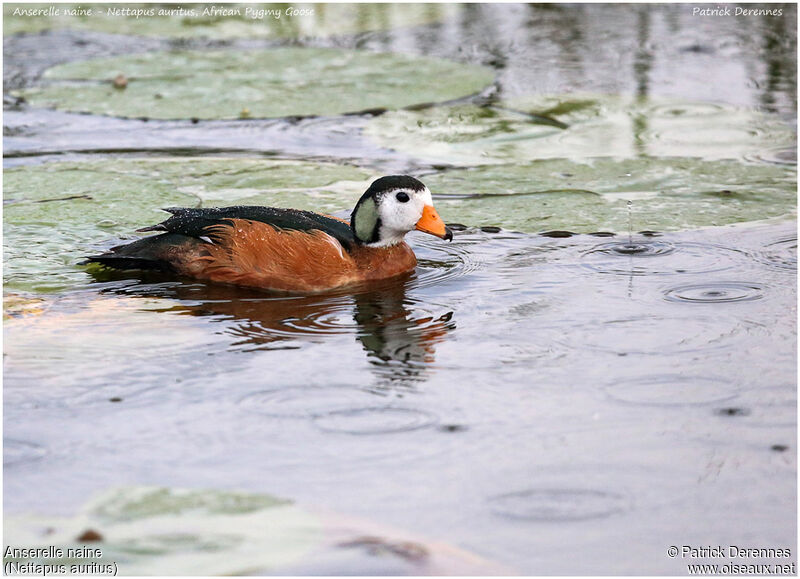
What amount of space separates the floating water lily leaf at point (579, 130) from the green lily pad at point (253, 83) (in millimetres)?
642

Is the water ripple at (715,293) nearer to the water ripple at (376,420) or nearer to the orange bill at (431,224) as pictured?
the orange bill at (431,224)

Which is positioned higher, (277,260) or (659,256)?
(277,260)

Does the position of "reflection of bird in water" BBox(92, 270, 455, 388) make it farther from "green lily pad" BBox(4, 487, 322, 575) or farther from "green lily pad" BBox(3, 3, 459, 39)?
"green lily pad" BBox(3, 3, 459, 39)

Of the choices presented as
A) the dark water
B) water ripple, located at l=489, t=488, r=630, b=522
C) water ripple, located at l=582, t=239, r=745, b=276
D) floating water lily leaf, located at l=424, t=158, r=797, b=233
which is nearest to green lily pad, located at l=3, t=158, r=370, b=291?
the dark water

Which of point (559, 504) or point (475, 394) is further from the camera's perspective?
point (475, 394)

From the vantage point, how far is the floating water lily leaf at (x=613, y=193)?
753 centimetres

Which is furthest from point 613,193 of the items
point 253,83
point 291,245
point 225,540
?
point 225,540

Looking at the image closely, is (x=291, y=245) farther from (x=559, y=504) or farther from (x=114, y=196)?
(x=559, y=504)

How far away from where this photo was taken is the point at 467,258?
715 centimetres

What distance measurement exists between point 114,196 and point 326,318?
267cm

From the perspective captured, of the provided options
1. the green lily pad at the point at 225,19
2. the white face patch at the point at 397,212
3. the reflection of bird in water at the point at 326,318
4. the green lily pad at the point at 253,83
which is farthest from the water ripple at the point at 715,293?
the green lily pad at the point at 225,19

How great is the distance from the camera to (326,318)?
6113 mm

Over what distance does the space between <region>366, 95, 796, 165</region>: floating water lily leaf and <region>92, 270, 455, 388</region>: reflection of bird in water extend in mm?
2905

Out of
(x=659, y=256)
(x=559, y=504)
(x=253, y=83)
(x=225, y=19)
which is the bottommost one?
(x=559, y=504)
